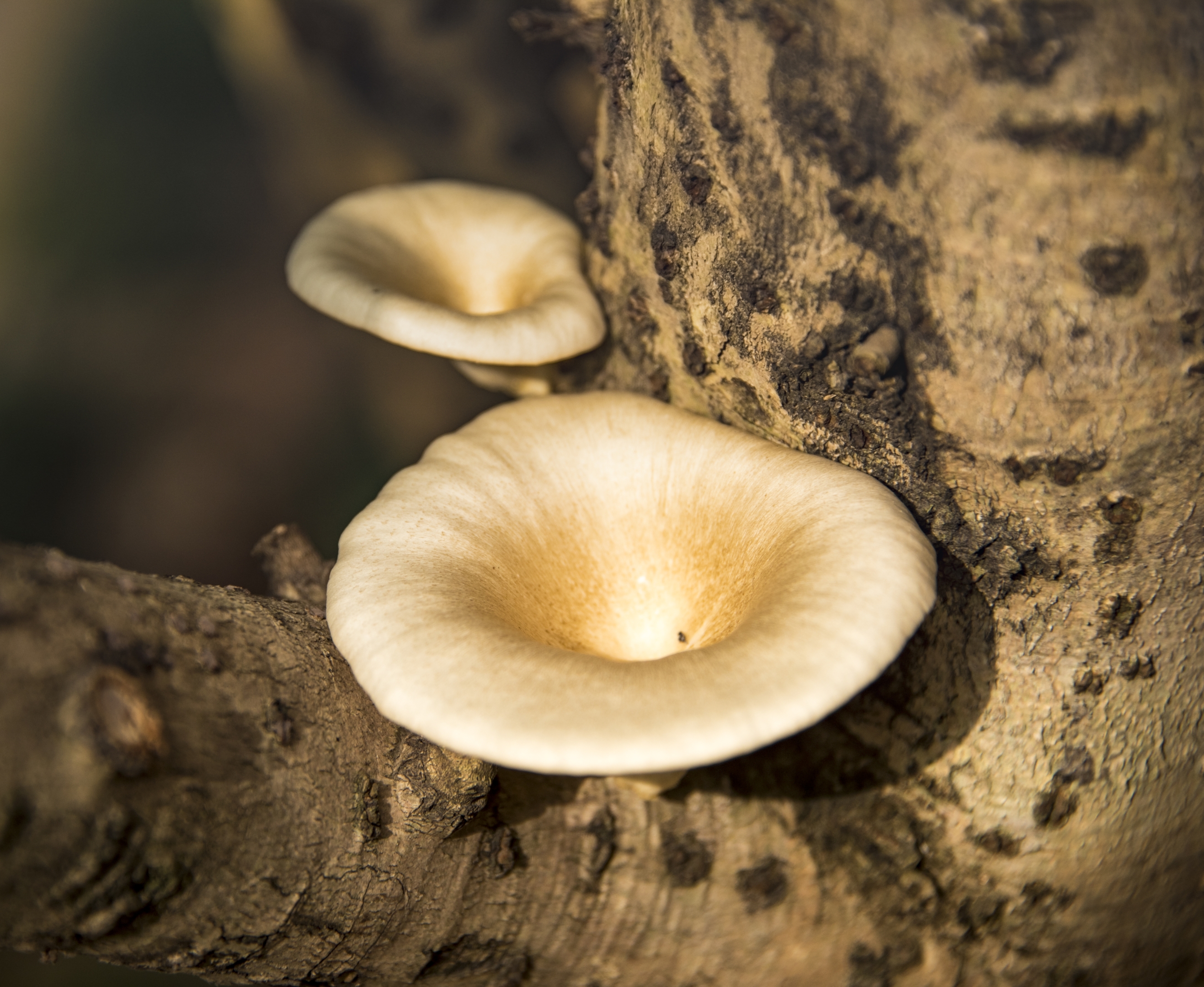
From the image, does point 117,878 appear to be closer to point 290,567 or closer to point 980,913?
point 290,567

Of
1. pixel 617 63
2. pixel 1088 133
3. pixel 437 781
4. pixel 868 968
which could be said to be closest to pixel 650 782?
pixel 437 781

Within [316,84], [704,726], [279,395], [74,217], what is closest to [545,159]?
[316,84]

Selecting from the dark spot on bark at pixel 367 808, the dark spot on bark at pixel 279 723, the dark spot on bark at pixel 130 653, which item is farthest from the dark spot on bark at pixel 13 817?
the dark spot on bark at pixel 367 808

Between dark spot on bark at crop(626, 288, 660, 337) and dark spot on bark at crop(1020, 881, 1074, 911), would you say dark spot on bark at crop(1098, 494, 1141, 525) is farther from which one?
dark spot on bark at crop(626, 288, 660, 337)

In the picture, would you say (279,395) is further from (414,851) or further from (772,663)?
(772,663)

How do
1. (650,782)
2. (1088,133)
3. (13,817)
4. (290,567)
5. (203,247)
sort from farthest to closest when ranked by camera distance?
(203,247), (290,567), (650,782), (1088,133), (13,817)

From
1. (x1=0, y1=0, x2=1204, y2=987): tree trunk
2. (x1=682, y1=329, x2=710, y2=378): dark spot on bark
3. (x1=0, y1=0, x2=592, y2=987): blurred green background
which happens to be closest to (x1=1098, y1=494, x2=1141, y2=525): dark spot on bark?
(x1=0, y1=0, x2=1204, y2=987): tree trunk

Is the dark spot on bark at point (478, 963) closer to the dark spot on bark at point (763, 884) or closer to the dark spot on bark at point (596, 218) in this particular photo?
the dark spot on bark at point (763, 884)
